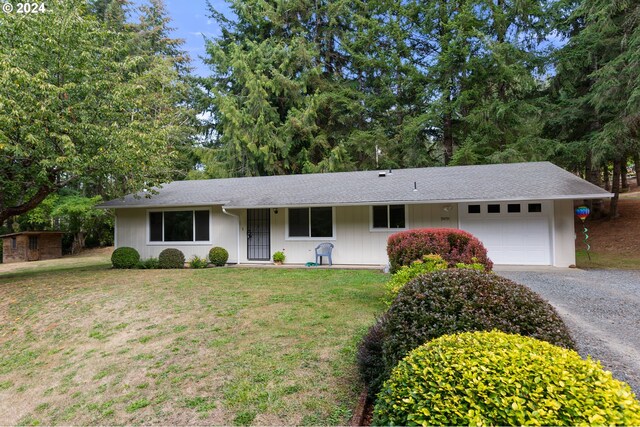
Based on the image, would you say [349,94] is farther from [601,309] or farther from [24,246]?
[24,246]

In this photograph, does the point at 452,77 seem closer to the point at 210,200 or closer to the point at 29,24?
the point at 210,200

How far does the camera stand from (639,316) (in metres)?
5.15

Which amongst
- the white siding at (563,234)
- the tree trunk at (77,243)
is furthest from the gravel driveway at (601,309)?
the tree trunk at (77,243)

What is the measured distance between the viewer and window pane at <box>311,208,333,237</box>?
1169 centimetres

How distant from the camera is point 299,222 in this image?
1200 centimetres

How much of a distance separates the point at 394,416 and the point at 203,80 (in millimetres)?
23513

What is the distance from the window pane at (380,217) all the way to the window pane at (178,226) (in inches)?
261

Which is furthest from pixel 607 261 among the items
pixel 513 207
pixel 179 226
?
pixel 179 226

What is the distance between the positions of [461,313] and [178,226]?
12053 mm

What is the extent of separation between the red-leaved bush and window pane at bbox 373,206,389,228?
535cm

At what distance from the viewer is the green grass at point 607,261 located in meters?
10.3

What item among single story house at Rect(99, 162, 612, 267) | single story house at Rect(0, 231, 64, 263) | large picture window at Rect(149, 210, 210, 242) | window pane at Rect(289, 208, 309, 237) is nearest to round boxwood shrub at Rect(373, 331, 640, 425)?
single story house at Rect(99, 162, 612, 267)

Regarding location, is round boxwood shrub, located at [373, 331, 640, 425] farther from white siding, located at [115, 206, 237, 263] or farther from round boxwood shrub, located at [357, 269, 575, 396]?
white siding, located at [115, 206, 237, 263]

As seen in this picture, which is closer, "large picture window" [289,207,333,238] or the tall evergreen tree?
"large picture window" [289,207,333,238]
